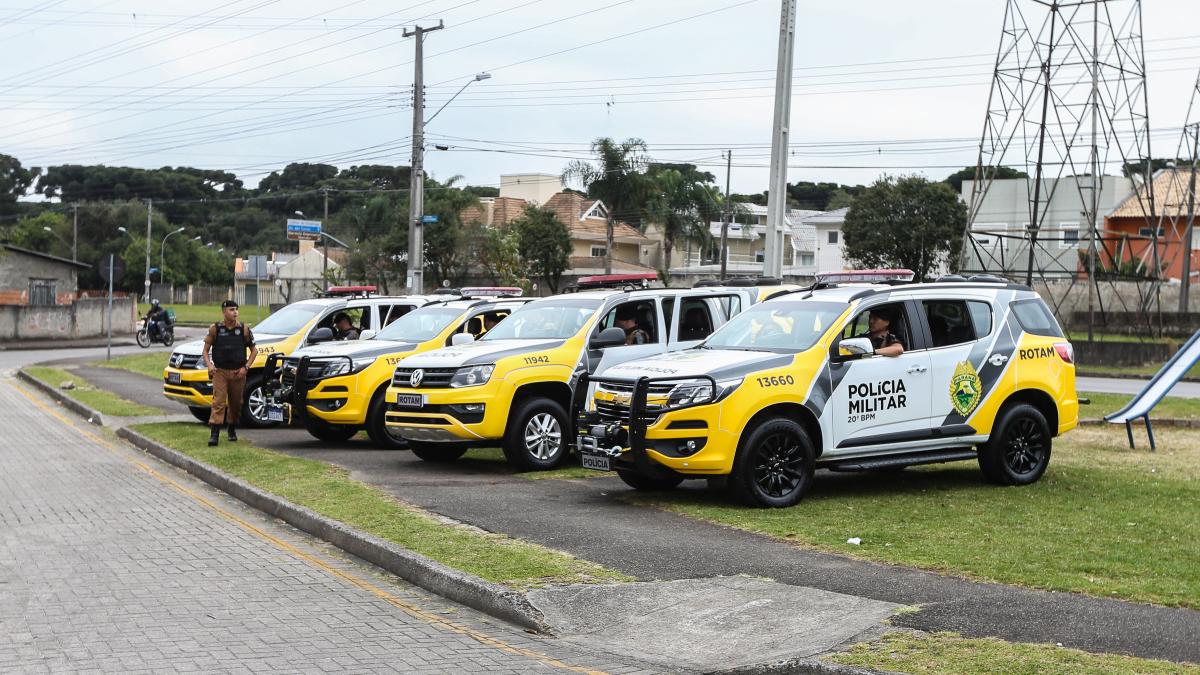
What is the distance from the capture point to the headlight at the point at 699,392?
11141 mm

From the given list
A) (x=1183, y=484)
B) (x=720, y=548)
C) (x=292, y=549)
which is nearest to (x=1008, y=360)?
(x=1183, y=484)

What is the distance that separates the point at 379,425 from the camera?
16609 mm

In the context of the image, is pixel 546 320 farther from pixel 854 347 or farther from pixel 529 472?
pixel 854 347

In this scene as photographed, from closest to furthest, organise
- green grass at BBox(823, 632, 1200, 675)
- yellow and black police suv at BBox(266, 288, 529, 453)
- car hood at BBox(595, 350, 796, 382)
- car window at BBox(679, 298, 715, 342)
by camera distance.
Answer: green grass at BBox(823, 632, 1200, 675) → car hood at BBox(595, 350, 796, 382) → car window at BBox(679, 298, 715, 342) → yellow and black police suv at BBox(266, 288, 529, 453)

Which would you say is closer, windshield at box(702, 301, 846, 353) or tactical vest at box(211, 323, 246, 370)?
windshield at box(702, 301, 846, 353)

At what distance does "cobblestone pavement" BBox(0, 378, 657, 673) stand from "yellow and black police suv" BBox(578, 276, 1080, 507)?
302cm

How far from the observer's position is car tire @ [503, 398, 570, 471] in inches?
553

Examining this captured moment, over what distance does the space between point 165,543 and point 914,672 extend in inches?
249

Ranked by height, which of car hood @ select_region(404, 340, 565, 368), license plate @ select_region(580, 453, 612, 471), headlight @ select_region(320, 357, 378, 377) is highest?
car hood @ select_region(404, 340, 565, 368)

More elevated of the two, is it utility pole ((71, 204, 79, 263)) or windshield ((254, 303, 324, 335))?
utility pole ((71, 204, 79, 263))

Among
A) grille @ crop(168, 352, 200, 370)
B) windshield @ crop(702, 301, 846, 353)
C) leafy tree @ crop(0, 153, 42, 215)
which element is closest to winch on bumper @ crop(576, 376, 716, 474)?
windshield @ crop(702, 301, 846, 353)

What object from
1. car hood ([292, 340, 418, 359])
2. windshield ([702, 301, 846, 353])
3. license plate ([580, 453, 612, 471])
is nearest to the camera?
license plate ([580, 453, 612, 471])

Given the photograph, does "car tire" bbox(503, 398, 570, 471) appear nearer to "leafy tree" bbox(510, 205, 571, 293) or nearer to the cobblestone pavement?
the cobblestone pavement

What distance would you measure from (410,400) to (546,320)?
1939 mm
